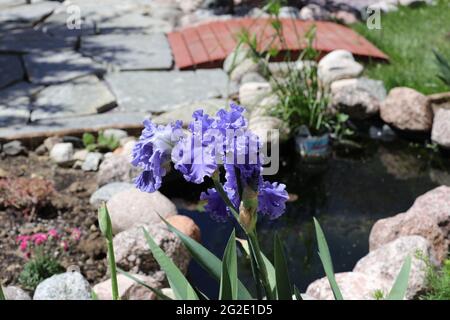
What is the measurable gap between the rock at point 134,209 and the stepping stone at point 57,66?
1.88 metres

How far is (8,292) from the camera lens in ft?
9.05

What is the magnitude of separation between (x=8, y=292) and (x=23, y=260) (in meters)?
0.37

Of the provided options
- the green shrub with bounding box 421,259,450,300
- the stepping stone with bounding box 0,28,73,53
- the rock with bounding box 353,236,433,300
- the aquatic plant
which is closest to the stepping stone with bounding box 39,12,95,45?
the stepping stone with bounding box 0,28,73,53

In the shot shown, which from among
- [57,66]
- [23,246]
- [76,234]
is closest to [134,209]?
[76,234]

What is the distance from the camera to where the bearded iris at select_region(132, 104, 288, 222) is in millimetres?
1296

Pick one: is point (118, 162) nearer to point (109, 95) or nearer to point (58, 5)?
point (109, 95)

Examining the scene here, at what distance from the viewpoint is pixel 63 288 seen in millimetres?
2752

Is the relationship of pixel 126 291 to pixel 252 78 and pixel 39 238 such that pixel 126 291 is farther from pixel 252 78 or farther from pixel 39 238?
pixel 252 78

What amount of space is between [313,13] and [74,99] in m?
2.53

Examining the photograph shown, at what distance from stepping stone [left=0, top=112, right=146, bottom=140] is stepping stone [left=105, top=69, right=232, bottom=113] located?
0.50 feet

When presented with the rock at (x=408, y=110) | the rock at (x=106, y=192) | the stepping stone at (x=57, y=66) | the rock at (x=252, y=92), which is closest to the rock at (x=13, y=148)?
the rock at (x=106, y=192)

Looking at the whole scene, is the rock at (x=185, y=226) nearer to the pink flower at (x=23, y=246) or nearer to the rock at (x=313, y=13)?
the pink flower at (x=23, y=246)
